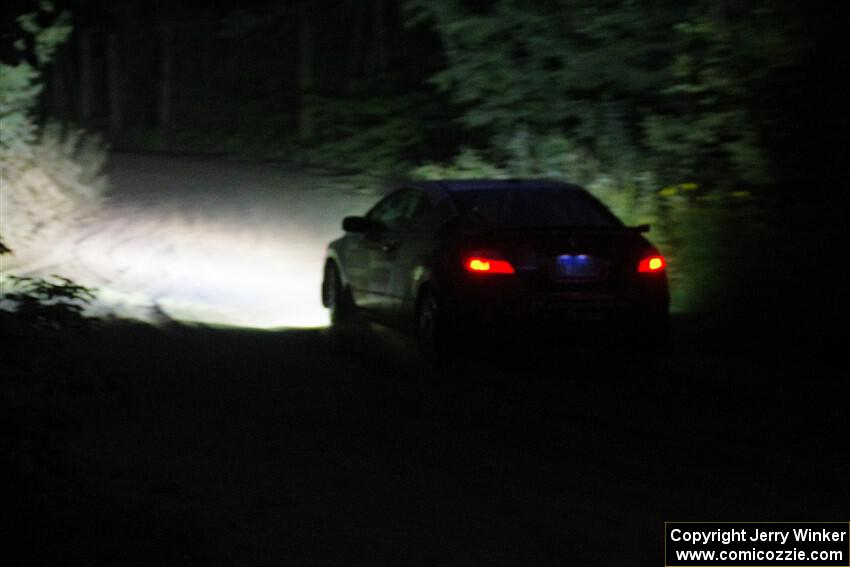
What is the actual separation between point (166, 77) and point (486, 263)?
4152 centimetres

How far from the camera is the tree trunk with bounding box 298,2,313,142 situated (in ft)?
133

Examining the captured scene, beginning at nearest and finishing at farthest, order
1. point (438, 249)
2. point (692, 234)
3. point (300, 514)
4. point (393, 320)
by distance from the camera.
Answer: point (300, 514) < point (438, 249) < point (393, 320) < point (692, 234)

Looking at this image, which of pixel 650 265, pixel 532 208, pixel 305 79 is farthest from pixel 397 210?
pixel 305 79

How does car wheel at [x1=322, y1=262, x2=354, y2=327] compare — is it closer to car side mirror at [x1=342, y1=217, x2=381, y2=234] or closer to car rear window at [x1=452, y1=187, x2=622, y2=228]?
car side mirror at [x1=342, y1=217, x2=381, y2=234]

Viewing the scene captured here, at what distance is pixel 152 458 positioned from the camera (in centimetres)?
890

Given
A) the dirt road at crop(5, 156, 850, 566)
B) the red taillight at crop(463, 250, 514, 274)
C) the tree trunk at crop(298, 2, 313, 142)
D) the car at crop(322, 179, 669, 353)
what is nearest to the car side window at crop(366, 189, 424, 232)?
the car at crop(322, 179, 669, 353)

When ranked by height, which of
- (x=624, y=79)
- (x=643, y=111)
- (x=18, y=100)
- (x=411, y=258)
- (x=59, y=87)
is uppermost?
(x=59, y=87)

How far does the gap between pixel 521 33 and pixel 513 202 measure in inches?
370

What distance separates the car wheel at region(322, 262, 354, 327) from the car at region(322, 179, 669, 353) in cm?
166

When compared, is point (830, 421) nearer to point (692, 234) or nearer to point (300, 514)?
point (300, 514)

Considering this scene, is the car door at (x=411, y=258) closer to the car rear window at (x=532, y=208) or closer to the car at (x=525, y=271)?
the car at (x=525, y=271)

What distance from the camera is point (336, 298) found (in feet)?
50.3

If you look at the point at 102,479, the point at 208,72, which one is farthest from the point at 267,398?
the point at 208,72
